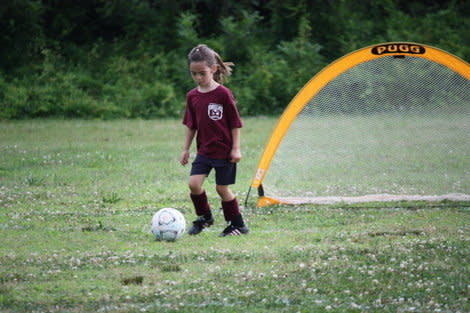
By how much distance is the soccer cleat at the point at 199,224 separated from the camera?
750 cm

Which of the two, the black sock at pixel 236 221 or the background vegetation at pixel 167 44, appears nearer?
the black sock at pixel 236 221

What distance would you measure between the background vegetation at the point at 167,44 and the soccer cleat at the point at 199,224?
42.4 ft

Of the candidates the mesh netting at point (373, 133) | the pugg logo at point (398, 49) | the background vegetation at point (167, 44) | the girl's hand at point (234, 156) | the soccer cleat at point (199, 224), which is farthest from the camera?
the background vegetation at point (167, 44)

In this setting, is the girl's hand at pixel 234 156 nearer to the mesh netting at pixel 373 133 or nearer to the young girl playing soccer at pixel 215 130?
the young girl playing soccer at pixel 215 130

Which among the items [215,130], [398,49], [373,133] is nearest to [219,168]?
[215,130]

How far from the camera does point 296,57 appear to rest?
75.7ft

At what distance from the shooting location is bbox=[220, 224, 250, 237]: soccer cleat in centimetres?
736

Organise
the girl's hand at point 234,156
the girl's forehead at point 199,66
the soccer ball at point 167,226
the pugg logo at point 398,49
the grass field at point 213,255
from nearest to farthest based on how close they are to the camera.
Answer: the grass field at point 213,255, the soccer ball at point 167,226, the girl's forehead at point 199,66, the girl's hand at point 234,156, the pugg logo at point 398,49

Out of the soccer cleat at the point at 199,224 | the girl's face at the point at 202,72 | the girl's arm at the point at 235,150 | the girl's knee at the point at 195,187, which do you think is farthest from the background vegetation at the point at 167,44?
the girl's arm at the point at 235,150

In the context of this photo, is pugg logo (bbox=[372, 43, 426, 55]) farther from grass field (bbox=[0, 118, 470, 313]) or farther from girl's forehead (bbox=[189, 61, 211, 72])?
girl's forehead (bbox=[189, 61, 211, 72])

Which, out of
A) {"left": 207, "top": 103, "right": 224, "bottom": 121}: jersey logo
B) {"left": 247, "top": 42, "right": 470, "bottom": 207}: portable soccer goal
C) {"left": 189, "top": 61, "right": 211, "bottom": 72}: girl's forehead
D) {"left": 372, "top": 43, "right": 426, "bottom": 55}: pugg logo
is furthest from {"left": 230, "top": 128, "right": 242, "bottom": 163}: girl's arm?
{"left": 372, "top": 43, "right": 426, "bottom": 55}: pugg logo

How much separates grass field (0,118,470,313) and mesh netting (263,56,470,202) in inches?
28.7

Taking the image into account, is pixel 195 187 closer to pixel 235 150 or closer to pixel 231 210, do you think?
pixel 231 210

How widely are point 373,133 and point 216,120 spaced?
4.29 m
